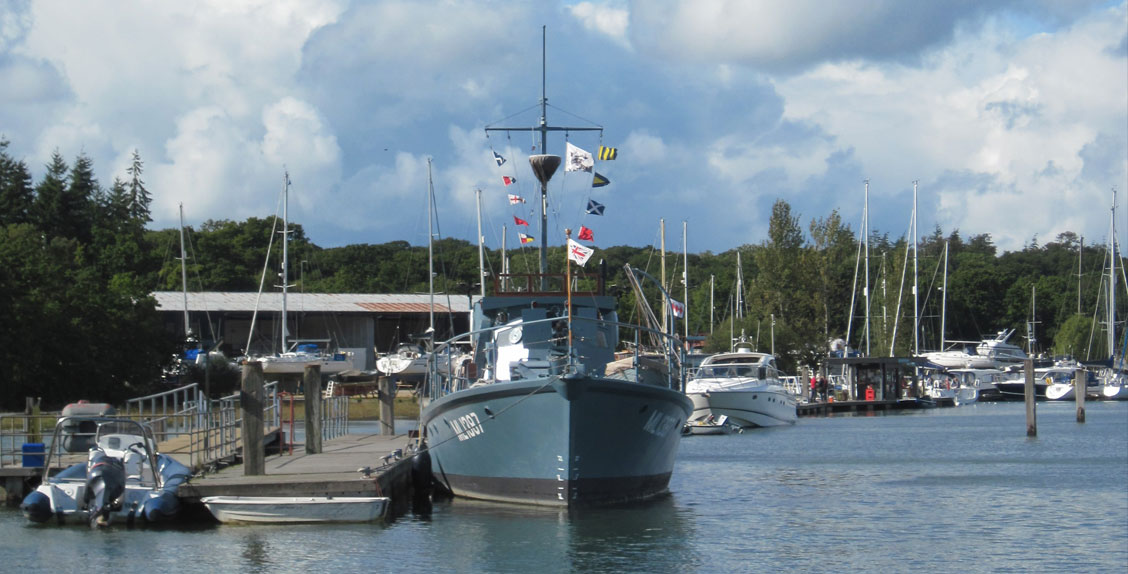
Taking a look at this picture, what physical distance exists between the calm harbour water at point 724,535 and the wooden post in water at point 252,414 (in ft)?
4.59

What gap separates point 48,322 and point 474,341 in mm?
26072

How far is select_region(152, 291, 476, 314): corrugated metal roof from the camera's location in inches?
3061

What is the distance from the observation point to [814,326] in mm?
84625

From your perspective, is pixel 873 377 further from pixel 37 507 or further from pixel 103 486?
pixel 37 507

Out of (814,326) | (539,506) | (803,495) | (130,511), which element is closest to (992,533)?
(803,495)

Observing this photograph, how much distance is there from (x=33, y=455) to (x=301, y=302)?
57.0m

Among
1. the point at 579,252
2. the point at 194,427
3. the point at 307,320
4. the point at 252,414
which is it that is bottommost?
the point at 194,427

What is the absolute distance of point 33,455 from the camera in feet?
77.8

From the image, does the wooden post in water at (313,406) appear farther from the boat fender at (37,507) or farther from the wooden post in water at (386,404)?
the wooden post in water at (386,404)

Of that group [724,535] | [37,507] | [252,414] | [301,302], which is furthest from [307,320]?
[724,535]

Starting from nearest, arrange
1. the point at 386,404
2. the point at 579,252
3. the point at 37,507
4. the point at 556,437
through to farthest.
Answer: the point at 37,507 → the point at 556,437 → the point at 579,252 → the point at 386,404

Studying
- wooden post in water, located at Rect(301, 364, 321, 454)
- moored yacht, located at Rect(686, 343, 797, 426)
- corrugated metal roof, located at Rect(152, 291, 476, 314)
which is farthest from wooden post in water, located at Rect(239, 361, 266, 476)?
corrugated metal roof, located at Rect(152, 291, 476, 314)

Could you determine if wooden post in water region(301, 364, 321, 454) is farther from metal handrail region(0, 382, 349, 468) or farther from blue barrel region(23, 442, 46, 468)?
blue barrel region(23, 442, 46, 468)

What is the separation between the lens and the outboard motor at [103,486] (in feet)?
68.3
